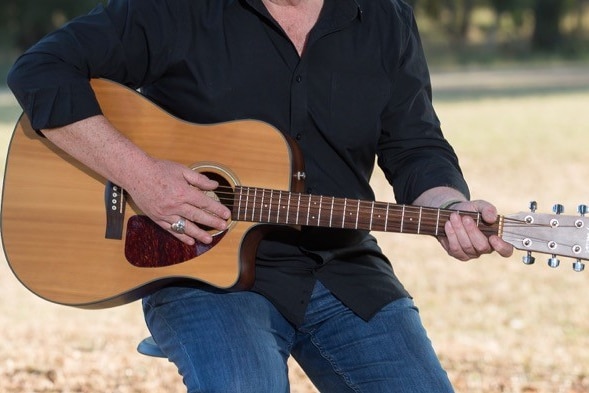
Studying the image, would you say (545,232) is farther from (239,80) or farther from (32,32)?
(32,32)

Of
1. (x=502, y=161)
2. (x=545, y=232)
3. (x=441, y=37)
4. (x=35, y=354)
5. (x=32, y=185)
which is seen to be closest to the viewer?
(x=545, y=232)

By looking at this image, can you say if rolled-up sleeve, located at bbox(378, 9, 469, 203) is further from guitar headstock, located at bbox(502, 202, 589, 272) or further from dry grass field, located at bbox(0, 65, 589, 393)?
dry grass field, located at bbox(0, 65, 589, 393)

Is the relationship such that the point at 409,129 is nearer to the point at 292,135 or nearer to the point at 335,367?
the point at 292,135

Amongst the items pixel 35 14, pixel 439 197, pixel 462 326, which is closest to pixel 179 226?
pixel 439 197

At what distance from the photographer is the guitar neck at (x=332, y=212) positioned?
3152mm

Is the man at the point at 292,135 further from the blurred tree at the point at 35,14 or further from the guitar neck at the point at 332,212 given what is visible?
the blurred tree at the point at 35,14

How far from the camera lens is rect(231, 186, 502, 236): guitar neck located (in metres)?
3.15

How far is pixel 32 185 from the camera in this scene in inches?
139

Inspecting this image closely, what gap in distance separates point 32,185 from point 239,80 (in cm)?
73

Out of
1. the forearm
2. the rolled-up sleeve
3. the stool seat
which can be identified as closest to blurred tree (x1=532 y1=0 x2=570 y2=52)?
the rolled-up sleeve

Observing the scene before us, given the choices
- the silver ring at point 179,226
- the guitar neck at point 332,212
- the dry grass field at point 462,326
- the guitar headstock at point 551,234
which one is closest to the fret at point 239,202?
the guitar neck at point 332,212

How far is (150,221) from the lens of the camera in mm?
3363

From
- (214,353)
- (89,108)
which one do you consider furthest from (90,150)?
(214,353)

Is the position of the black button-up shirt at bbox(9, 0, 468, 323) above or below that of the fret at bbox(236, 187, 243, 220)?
above
